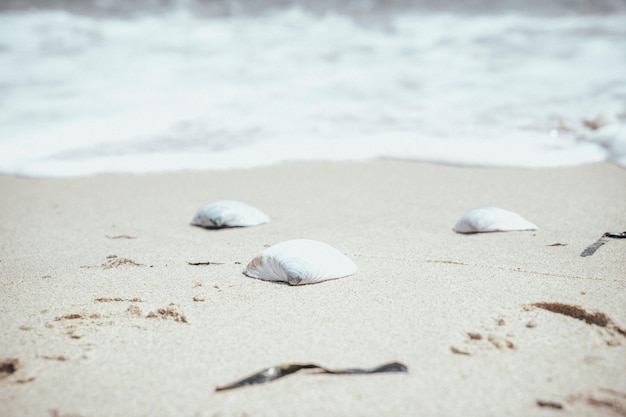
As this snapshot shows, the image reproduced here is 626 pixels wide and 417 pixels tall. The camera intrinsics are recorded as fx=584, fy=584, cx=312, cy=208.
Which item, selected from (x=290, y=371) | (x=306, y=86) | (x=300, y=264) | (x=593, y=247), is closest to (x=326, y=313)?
(x=300, y=264)

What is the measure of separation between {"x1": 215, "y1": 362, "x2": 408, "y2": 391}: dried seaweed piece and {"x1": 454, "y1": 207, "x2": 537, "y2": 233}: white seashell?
141 cm

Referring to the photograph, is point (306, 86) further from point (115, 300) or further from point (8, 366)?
point (8, 366)

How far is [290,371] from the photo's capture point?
166cm

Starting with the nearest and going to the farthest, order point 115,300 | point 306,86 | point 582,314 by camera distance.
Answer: point 582,314 < point 115,300 < point 306,86

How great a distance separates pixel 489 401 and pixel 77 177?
146 inches

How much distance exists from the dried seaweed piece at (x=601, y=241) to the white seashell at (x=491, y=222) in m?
0.33

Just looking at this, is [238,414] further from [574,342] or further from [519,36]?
[519,36]

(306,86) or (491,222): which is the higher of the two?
(306,86)

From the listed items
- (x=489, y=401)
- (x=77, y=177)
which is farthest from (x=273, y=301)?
(x=77, y=177)

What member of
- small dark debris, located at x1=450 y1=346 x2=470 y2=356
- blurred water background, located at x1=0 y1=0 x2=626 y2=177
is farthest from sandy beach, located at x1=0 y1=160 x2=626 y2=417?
blurred water background, located at x1=0 y1=0 x2=626 y2=177

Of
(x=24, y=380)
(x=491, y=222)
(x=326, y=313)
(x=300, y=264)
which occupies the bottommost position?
(x=24, y=380)

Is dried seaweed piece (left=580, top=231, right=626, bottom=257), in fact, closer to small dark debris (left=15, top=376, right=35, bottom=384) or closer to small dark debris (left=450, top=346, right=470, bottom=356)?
small dark debris (left=450, top=346, right=470, bottom=356)

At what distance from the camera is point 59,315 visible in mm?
2053

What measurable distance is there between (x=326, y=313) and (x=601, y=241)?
152 cm
